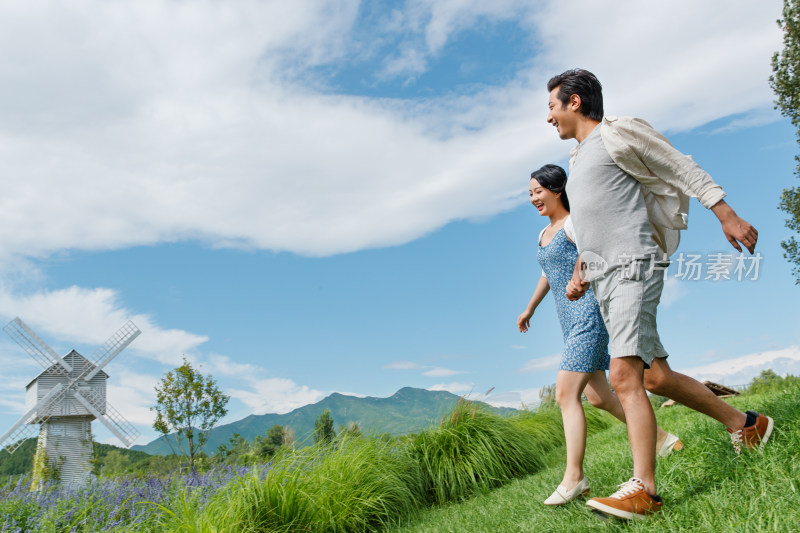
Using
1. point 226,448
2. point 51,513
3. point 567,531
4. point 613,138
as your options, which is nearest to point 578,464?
point 567,531

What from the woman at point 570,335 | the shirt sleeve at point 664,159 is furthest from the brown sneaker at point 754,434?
the shirt sleeve at point 664,159

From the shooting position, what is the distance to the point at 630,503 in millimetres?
2357

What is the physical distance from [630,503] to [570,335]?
114 cm

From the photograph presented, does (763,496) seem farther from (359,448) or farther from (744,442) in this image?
(359,448)

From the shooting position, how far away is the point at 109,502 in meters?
5.23

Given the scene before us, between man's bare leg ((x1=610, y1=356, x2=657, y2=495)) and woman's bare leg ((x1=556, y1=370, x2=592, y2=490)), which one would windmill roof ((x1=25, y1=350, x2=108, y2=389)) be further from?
man's bare leg ((x1=610, y1=356, x2=657, y2=495))

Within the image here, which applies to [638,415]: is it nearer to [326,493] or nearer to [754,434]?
[754,434]

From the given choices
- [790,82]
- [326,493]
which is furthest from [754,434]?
[790,82]

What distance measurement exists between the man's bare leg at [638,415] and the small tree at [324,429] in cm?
325

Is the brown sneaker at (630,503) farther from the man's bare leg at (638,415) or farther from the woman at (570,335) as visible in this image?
the woman at (570,335)

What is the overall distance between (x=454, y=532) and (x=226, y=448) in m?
9.71

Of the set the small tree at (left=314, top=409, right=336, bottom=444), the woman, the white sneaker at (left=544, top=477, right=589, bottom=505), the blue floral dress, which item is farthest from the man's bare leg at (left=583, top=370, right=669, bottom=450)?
the small tree at (left=314, top=409, right=336, bottom=444)

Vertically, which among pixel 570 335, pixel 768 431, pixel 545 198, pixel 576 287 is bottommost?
pixel 768 431

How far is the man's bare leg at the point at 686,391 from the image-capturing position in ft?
8.59
